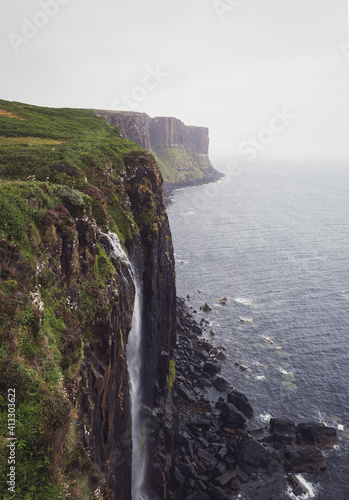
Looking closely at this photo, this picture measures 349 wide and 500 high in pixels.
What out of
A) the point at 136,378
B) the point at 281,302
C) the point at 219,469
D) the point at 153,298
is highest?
the point at 153,298

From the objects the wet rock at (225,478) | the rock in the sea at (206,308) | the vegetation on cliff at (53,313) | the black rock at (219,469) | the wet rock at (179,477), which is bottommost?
the wet rock at (225,478)

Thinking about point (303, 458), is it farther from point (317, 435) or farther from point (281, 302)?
point (281, 302)

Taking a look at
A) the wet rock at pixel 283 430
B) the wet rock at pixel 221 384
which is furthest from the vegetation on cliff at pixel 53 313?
the wet rock at pixel 221 384

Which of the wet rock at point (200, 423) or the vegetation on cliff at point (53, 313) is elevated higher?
the vegetation on cliff at point (53, 313)

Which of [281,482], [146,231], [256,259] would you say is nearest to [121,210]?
[146,231]

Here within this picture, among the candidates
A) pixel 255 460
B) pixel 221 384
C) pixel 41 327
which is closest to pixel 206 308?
pixel 221 384

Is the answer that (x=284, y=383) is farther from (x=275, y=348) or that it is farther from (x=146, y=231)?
(x=146, y=231)

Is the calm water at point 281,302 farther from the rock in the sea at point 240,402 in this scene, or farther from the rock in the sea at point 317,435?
the rock in the sea at point 240,402
